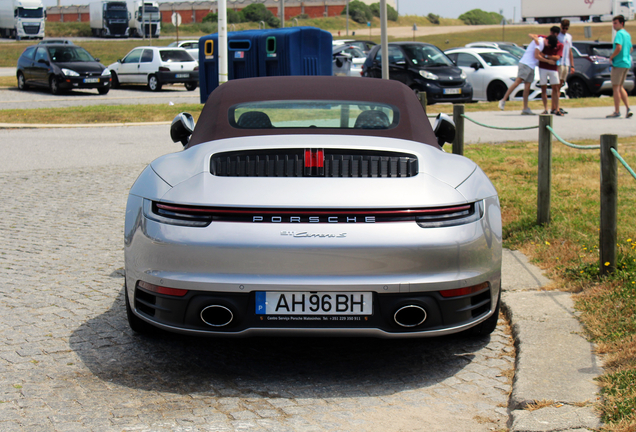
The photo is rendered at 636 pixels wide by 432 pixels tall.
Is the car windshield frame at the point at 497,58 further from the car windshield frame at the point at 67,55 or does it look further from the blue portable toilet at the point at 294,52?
the car windshield frame at the point at 67,55

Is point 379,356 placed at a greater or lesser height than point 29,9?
lesser

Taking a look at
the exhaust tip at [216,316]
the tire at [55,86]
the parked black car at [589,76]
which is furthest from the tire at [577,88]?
the exhaust tip at [216,316]

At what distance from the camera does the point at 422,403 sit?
354cm

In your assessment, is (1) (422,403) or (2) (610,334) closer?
(1) (422,403)

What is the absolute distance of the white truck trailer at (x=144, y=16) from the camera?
6457cm

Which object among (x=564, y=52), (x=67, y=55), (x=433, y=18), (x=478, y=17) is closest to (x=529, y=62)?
(x=564, y=52)

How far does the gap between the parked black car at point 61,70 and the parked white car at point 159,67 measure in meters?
2.44

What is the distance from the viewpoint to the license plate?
3.51 metres

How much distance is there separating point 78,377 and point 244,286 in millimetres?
1013

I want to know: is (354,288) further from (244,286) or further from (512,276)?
(512,276)

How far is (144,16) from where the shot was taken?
214 ft

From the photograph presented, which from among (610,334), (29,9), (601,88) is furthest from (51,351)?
(29,9)

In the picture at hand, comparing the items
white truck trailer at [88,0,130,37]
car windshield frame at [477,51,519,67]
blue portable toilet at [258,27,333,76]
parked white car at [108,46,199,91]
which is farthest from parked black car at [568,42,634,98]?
white truck trailer at [88,0,130,37]

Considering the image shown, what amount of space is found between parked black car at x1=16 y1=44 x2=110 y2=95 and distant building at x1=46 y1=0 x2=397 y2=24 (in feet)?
311
